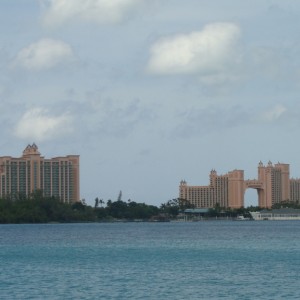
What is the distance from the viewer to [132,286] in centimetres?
4416

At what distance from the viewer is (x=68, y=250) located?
2977 inches

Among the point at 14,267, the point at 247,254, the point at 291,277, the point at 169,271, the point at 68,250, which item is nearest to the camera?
the point at 291,277

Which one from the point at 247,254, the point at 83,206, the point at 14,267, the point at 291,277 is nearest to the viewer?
the point at 291,277

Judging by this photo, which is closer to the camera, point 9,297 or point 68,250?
point 9,297

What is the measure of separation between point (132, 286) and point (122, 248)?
3481 centimetres

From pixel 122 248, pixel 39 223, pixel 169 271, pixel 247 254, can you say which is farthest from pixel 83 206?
pixel 169 271

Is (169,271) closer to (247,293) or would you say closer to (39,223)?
(247,293)

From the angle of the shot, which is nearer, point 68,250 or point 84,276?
point 84,276

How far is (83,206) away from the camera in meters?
199

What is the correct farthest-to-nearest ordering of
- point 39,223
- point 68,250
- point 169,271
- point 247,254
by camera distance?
point 39,223 < point 68,250 < point 247,254 < point 169,271

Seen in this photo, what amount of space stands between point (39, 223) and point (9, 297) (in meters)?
147

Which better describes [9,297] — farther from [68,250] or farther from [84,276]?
[68,250]

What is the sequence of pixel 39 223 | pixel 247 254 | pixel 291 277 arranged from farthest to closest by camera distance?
pixel 39 223 < pixel 247 254 < pixel 291 277

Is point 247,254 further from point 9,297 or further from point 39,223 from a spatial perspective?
point 39,223
